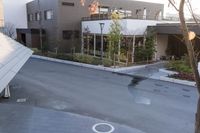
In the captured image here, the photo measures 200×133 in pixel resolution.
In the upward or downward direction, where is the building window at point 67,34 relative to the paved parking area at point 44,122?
upward

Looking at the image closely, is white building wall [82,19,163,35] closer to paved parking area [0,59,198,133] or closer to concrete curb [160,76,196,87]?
paved parking area [0,59,198,133]

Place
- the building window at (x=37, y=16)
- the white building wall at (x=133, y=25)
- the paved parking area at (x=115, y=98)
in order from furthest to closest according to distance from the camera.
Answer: the building window at (x=37, y=16) → the white building wall at (x=133, y=25) → the paved parking area at (x=115, y=98)

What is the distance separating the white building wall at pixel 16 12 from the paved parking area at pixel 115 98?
20.3 metres

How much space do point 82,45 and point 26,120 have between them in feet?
59.6

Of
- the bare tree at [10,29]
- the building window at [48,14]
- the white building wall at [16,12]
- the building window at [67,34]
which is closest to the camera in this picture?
the building window at [67,34]

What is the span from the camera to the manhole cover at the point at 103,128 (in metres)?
7.93

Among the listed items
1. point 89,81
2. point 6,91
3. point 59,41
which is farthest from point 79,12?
point 6,91

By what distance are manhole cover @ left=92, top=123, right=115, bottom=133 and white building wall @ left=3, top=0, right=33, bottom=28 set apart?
29917 mm

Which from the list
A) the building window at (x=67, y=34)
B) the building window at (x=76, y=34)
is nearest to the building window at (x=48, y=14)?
the building window at (x=67, y=34)

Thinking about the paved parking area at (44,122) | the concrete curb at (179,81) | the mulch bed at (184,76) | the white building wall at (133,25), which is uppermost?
the white building wall at (133,25)

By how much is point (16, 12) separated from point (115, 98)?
28728mm

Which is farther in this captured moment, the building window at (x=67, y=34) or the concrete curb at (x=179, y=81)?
the building window at (x=67, y=34)

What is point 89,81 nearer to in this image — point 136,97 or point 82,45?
point 136,97

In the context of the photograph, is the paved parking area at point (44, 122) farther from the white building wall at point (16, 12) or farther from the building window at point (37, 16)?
the white building wall at point (16, 12)
